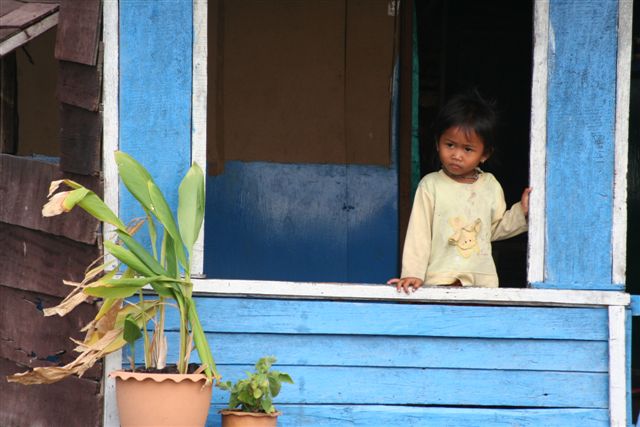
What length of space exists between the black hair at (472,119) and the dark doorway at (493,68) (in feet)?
8.19

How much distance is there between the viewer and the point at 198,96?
4508mm

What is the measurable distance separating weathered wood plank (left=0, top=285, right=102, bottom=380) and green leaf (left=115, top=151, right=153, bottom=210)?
0.64 m

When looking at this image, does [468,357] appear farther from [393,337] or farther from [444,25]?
[444,25]

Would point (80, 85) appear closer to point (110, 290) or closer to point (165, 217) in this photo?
point (165, 217)

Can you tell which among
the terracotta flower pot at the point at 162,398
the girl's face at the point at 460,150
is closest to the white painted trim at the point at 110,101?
the terracotta flower pot at the point at 162,398

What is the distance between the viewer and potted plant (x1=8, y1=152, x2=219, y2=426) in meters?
4.07

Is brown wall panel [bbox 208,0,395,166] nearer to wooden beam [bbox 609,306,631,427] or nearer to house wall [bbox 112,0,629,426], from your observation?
house wall [bbox 112,0,629,426]

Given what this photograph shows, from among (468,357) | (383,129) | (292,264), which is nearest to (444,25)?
(383,129)

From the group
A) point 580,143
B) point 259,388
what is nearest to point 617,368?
point 580,143

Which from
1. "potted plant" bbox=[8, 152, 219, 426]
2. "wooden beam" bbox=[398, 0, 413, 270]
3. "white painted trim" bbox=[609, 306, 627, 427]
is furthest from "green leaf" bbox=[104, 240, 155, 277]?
"wooden beam" bbox=[398, 0, 413, 270]

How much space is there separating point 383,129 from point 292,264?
911 millimetres

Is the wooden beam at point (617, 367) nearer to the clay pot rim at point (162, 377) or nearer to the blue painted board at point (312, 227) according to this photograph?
the clay pot rim at point (162, 377)

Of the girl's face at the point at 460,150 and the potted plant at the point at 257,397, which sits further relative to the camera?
the girl's face at the point at 460,150

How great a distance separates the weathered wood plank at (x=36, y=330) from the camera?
470 centimetres
